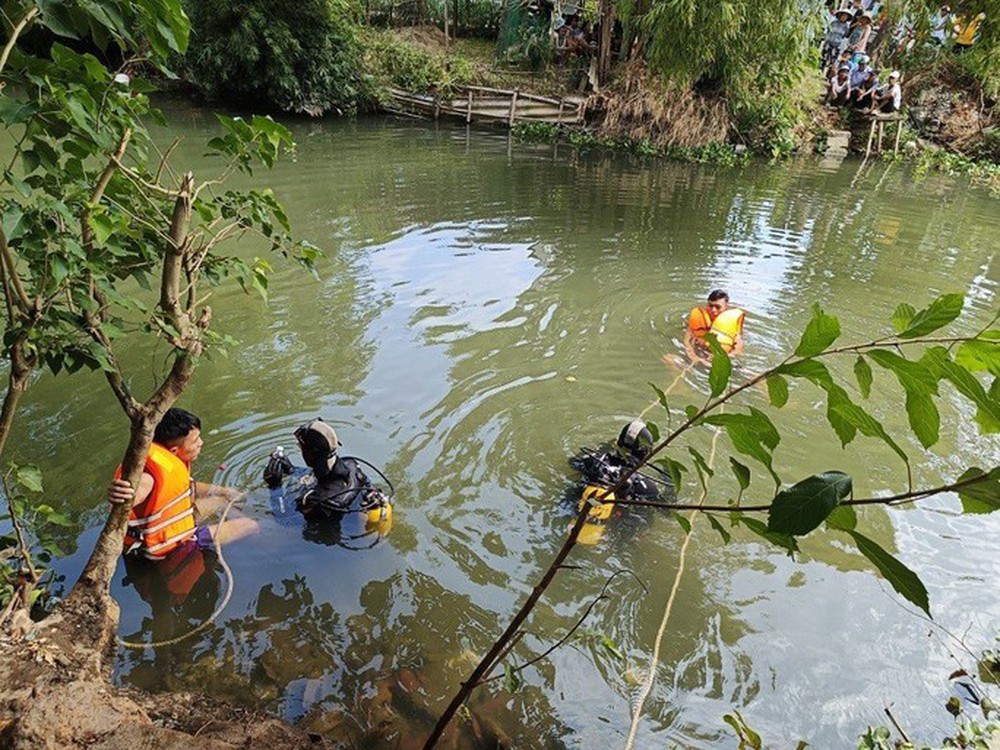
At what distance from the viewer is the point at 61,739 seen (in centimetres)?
212

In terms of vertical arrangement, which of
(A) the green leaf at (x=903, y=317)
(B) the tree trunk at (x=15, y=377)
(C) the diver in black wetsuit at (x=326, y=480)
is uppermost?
(A) the green leaf at (x=903, y=317)

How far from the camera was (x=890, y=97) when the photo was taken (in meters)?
18.3

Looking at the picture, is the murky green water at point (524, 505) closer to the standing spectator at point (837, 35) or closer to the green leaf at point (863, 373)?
the green leaf at point (863, 373)

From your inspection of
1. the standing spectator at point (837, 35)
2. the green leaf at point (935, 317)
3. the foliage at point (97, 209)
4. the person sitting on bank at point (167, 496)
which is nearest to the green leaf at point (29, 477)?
the foliage at point (97, 209)

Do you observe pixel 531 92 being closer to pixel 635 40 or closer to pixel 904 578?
pixel 635 40

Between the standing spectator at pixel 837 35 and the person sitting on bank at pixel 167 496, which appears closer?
the person sitting on bank at pixel 167 496

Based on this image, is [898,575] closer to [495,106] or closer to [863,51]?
[495,106]

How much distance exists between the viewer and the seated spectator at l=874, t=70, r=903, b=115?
710 inches

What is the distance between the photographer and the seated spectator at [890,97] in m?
18.0

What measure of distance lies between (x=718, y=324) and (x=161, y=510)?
5.27 metres

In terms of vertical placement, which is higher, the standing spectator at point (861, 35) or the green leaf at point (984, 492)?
the standing spectator at point (861, 35)

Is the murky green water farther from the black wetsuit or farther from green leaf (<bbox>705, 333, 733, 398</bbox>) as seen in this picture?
green leaf (<bbox>705, 333, 733, 398</bbox>)

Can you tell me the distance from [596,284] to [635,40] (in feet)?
41.9

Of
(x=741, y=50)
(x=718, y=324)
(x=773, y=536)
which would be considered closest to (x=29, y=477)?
(x=773, y=536)
